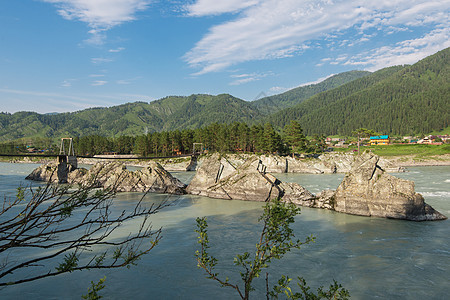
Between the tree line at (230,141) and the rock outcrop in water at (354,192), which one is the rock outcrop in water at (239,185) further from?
the tree line at (230,141)

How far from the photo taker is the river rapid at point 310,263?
1056 cm

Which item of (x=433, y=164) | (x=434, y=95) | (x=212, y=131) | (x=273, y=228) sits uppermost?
(x=434, y=95)

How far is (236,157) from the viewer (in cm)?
6869

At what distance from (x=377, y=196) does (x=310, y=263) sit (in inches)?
422

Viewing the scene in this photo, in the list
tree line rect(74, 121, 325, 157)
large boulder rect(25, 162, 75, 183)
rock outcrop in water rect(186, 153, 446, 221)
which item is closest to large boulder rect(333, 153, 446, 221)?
rock outcrop in water rect(186, 153, 446, 221)

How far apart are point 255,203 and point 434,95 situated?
688ft

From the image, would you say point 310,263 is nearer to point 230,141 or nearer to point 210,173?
point 210,173

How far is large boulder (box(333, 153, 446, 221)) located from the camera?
744 inches

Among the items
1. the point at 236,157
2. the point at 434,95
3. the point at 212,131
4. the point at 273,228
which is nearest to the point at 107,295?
the point at 273,228

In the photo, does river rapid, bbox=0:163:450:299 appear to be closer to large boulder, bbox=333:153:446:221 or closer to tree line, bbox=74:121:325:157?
large boulder, bbox=333:153:446:221

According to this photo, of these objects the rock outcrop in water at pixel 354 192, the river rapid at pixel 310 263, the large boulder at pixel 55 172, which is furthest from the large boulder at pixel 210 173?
the large boulder at pixel 55 172

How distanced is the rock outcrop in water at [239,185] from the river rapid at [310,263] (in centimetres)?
531

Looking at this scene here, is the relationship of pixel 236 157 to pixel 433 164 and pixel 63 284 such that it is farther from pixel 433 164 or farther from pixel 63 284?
pixel 63 284

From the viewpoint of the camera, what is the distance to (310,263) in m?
12.7
